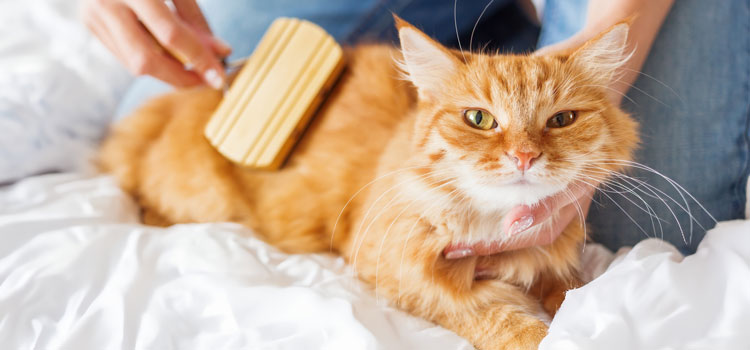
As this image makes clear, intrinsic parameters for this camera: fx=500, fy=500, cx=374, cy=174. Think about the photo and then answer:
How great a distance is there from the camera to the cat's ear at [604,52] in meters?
0.99

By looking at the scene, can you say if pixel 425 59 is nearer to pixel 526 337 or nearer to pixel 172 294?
pixel 526 337

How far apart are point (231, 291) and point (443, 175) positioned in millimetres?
541

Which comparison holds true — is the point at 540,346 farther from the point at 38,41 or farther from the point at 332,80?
the point at 38,41

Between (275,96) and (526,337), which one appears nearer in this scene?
(526,337)

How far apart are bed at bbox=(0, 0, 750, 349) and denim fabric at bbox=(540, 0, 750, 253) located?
0.26 metres

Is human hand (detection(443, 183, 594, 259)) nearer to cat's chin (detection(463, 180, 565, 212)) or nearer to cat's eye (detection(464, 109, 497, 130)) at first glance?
cat's chin (detection(463, 180, 565, 212))

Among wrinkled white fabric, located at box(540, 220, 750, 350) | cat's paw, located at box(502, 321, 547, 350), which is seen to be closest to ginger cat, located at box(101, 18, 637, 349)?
cat's paw, located at box(502, 321, 547, 350)

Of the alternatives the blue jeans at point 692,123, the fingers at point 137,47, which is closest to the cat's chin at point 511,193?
the blue jeans at point 692,123

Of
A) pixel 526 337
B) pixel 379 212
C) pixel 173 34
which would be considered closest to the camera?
pixel 526 337

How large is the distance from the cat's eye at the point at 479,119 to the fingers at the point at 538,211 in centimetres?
18

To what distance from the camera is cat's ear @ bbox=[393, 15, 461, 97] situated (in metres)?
1.02

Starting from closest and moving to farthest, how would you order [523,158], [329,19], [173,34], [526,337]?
1. [523,158]
2. [526,337]
3. [173,34]
4. [329,19]

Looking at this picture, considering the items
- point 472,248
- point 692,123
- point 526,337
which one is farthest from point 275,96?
point 692,123

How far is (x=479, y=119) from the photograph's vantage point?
1.05m
